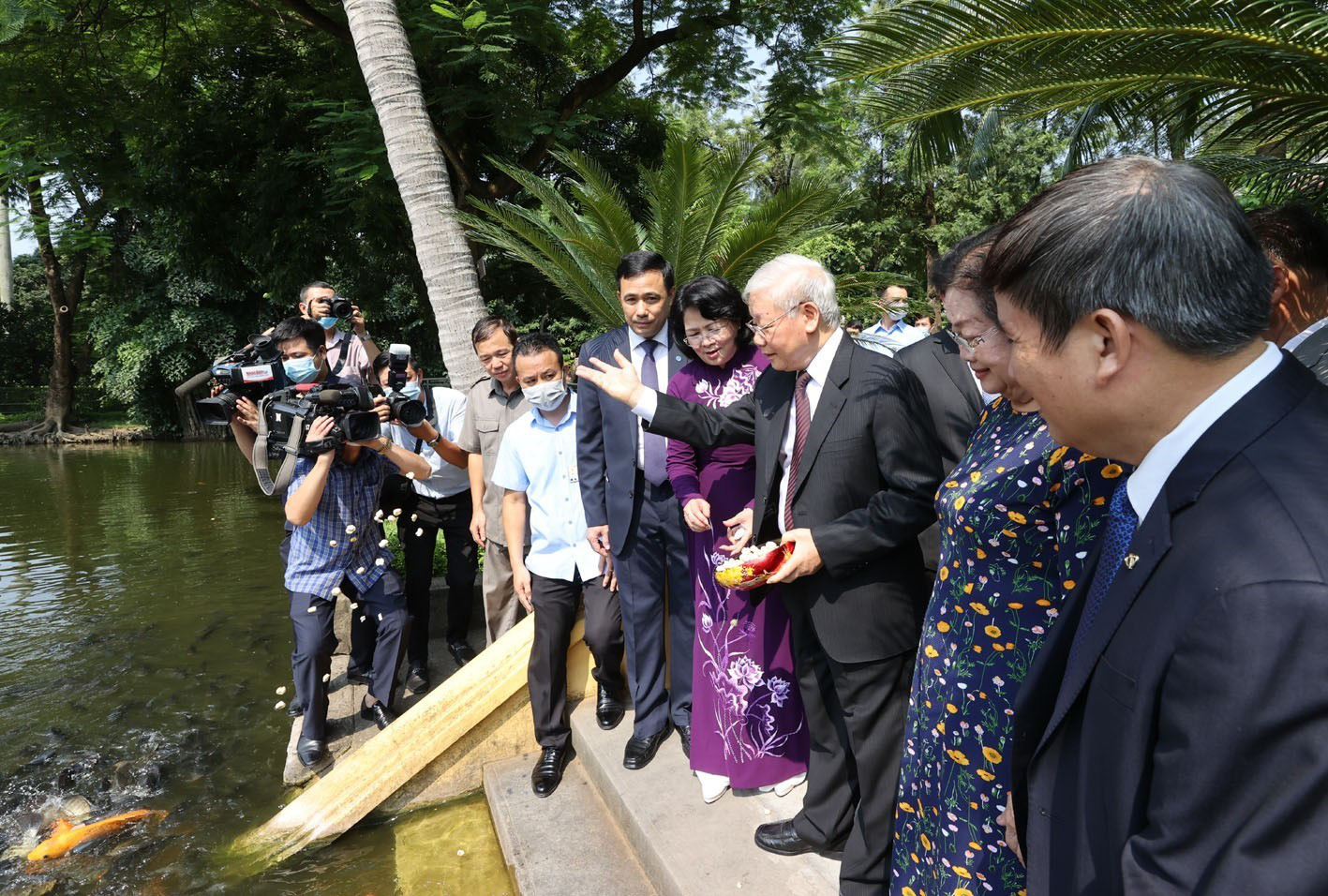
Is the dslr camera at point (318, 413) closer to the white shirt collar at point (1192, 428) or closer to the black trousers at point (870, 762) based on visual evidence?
the black trousers at point (870, 762)

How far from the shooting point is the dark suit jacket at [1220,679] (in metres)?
0.82

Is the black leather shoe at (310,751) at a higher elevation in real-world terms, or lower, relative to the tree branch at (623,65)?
lower

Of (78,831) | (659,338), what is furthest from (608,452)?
(78,831)

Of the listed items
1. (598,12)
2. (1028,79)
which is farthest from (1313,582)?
(598,12)

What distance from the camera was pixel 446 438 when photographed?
199 inches

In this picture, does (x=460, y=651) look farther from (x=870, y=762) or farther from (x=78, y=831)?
(x=870, y=762)

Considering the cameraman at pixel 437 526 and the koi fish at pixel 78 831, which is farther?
the cameraman at pixel 437 526

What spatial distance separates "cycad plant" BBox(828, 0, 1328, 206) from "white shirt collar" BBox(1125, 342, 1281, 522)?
2673 millimetres

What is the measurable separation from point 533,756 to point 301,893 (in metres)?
1.12

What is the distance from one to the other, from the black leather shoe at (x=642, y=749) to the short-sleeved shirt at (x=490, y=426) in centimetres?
164

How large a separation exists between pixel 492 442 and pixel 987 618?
341 cm

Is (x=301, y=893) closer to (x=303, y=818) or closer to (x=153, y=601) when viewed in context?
(x=303, y=818)

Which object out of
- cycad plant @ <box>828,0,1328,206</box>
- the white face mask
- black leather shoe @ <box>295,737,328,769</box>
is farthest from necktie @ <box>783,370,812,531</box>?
black leather shoe @ <box>295,737,328,769</box>

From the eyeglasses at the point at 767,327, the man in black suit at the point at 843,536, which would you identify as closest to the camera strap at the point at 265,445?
the man in black suit at the point at 843,536
